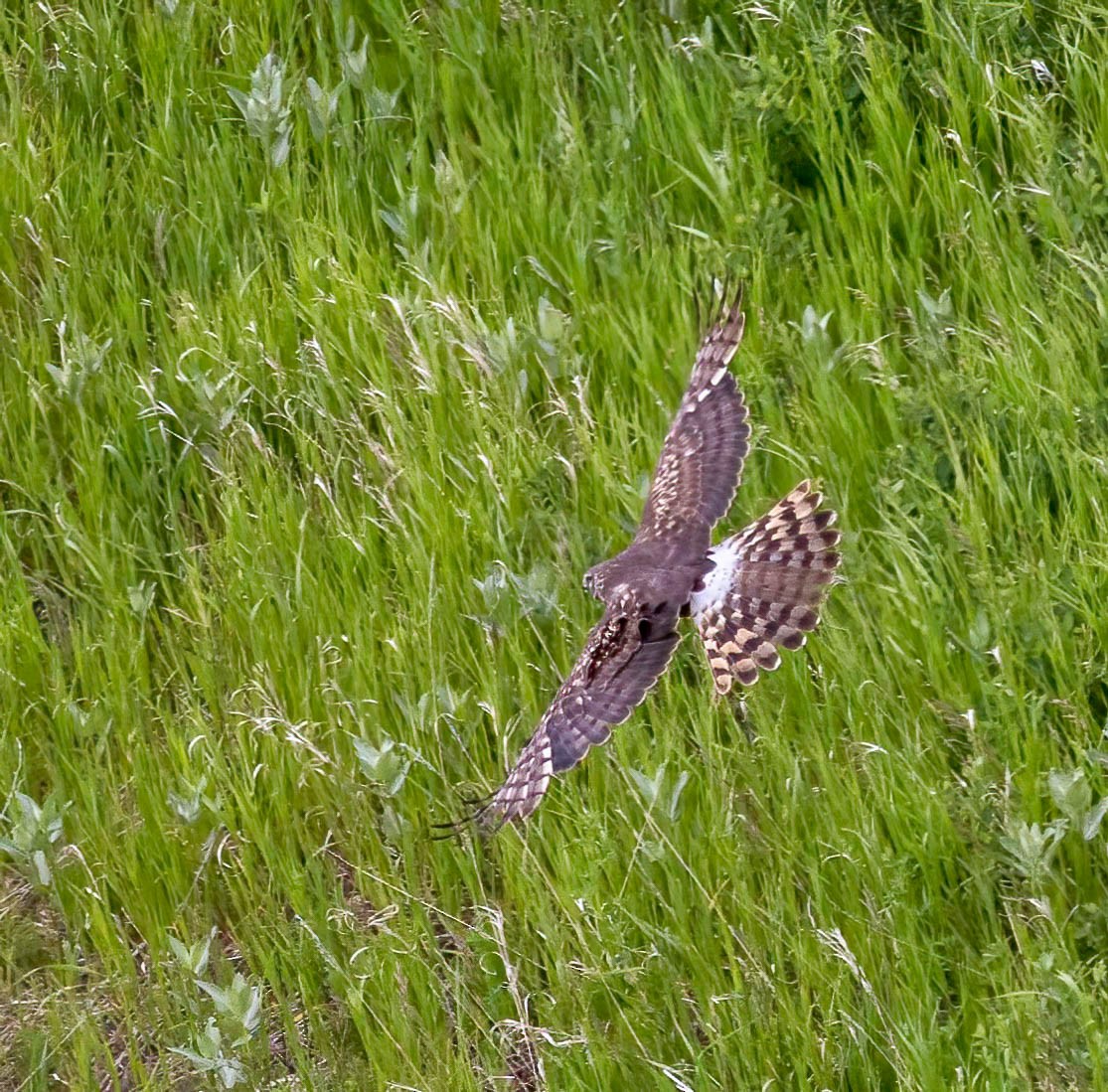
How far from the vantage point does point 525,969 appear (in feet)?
14.0

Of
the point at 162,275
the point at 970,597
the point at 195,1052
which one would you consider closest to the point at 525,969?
the point at 195,1052

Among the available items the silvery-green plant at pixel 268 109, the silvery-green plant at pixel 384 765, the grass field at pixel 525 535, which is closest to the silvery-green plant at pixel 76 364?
the grass field at pixel 525 535

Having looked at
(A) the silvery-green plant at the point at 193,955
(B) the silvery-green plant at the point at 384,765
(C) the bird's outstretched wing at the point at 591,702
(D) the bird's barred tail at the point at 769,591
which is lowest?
(A) the silvery-green plant at the point at 193,955

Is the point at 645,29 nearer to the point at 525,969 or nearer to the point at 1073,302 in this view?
the point at 1073,302

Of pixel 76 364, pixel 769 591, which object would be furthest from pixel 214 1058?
pixel 76 364

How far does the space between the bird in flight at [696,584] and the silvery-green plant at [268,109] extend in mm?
1862

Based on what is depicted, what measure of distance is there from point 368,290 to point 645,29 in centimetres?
133

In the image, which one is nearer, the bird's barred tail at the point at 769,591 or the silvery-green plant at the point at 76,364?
the bird's barred tail at the point at 769,591

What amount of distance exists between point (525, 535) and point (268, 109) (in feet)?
6.26

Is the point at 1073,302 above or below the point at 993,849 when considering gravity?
above

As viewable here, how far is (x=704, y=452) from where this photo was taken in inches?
187

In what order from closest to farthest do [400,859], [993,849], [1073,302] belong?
[993,849], [400,859], [1073,302]

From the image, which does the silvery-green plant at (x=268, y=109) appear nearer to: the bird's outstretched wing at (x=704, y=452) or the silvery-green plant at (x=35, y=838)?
the bird's outstretched wing at (x=704, y=452)

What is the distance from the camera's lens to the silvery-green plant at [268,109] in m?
6.02
